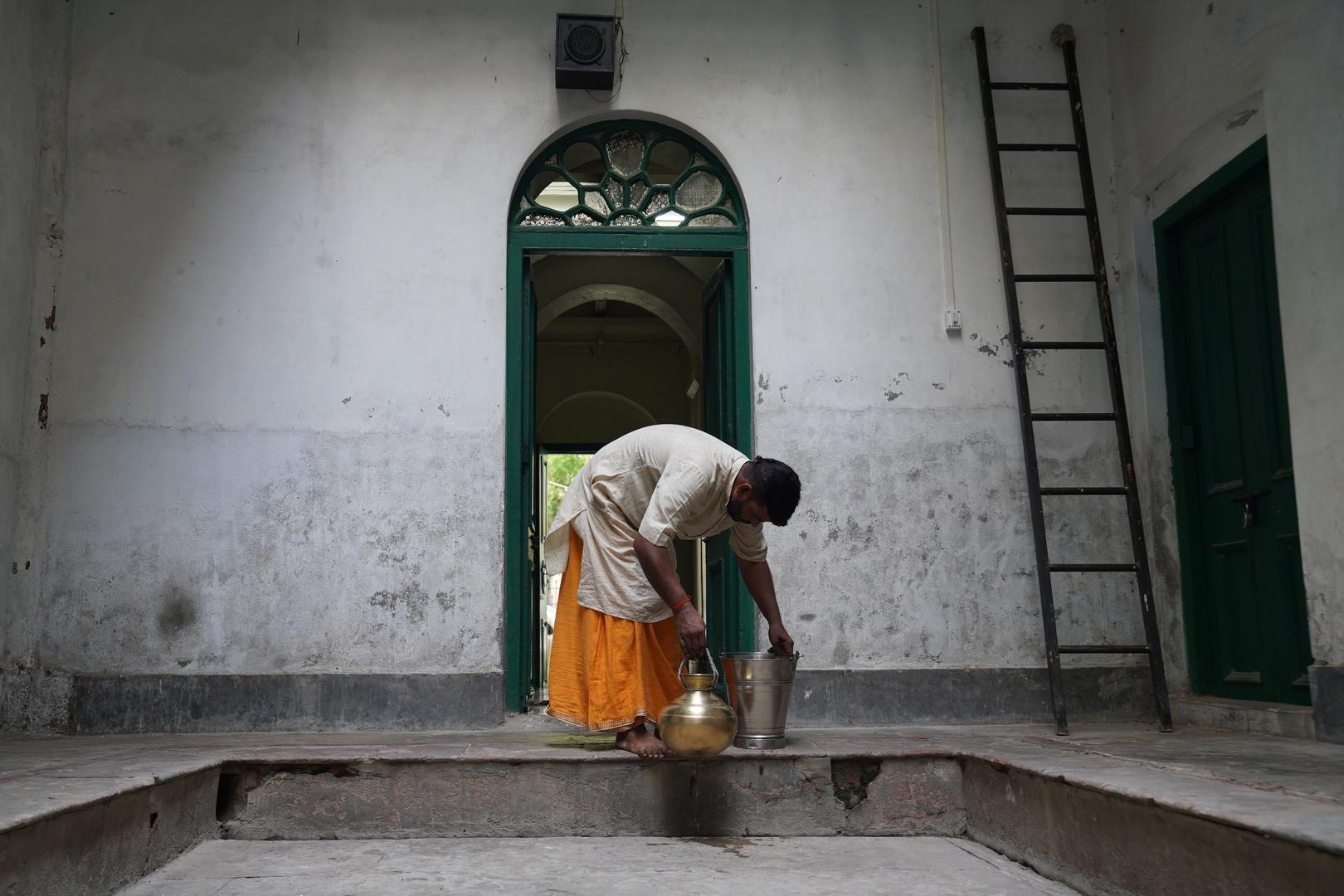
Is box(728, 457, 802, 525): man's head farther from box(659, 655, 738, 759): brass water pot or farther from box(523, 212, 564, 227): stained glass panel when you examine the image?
box(523, 212, 564, 227): stained glass panel

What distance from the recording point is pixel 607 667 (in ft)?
14.1

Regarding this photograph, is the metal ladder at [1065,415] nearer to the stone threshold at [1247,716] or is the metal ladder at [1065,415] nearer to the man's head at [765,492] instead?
the stone threshold at [1247,716]

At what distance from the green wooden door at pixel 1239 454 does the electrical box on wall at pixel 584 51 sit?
301 centimetres

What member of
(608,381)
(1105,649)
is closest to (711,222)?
(1105,649)

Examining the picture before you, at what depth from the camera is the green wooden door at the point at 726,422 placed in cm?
584

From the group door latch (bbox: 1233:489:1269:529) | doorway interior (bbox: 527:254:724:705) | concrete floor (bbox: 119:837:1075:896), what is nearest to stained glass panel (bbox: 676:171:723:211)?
door latch (bbox: 1233:489:1269:529)

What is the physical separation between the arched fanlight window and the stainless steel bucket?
2.59 metres

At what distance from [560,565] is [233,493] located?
205cm

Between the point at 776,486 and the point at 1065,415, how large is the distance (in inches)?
93.8

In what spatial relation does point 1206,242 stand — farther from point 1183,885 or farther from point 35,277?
point 35,277

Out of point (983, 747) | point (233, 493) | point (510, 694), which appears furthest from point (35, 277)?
point (983, 747)

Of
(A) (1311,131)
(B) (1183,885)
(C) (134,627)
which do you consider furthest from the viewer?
(C) (134,627)

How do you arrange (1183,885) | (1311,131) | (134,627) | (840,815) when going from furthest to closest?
1. (134,627)
2. (1311,131)
3. (840,815)
4. (1183,885)

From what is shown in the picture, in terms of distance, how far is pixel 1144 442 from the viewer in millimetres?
5938
